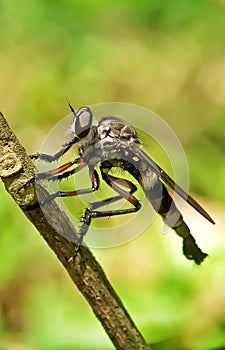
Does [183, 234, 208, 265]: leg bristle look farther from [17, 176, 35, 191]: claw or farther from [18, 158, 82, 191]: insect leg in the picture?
[17, 176, 35, 191]: claw

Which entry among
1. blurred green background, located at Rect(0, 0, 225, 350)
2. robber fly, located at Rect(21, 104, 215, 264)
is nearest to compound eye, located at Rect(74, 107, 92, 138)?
robber fly, located at Rect(21, 104, 215, 264)

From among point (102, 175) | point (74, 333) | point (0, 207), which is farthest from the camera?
point (0, 207)

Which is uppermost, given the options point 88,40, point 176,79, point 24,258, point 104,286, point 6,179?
point 88,40

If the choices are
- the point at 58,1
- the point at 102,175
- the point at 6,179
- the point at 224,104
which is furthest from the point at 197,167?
the point at 6,179

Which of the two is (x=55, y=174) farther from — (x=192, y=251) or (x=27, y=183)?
(x=192, y=251)

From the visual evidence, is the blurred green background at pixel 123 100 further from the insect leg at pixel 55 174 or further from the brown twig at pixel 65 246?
the insect leg at pixel 55 174

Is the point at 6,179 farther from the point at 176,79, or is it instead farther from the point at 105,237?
the point at 176,79
